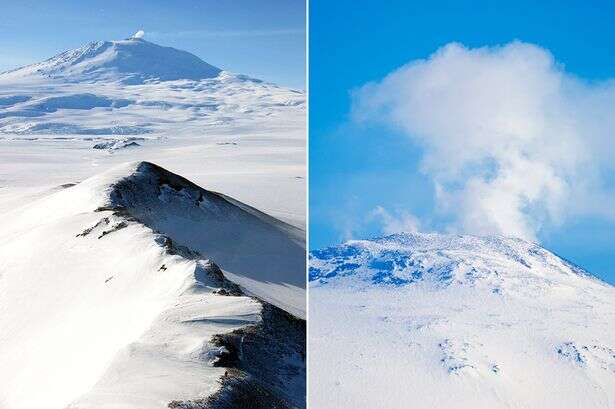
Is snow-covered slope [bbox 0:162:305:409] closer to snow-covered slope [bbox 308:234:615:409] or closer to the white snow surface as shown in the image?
the white snow surface

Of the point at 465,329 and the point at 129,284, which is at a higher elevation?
the point at 129,284

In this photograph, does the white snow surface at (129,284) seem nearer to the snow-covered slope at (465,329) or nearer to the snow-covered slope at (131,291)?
the snow-covered slope at (131,291)

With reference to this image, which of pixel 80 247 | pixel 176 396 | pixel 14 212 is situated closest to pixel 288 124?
pixel 14 212

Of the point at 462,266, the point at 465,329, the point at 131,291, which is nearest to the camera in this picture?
the point at 131,291

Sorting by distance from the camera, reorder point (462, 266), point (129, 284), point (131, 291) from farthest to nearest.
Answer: point (462, 266) < point (129, 284) < point (131, 291)

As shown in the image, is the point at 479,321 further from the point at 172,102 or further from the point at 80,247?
the point at 172,102

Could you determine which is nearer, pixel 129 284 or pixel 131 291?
pixel 131 291

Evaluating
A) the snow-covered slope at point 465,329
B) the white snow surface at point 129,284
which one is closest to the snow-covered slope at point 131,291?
the white snow surface at point 129,284

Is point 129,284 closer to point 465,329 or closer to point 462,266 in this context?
point 462,266

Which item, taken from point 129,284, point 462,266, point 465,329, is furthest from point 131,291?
point 465,329
